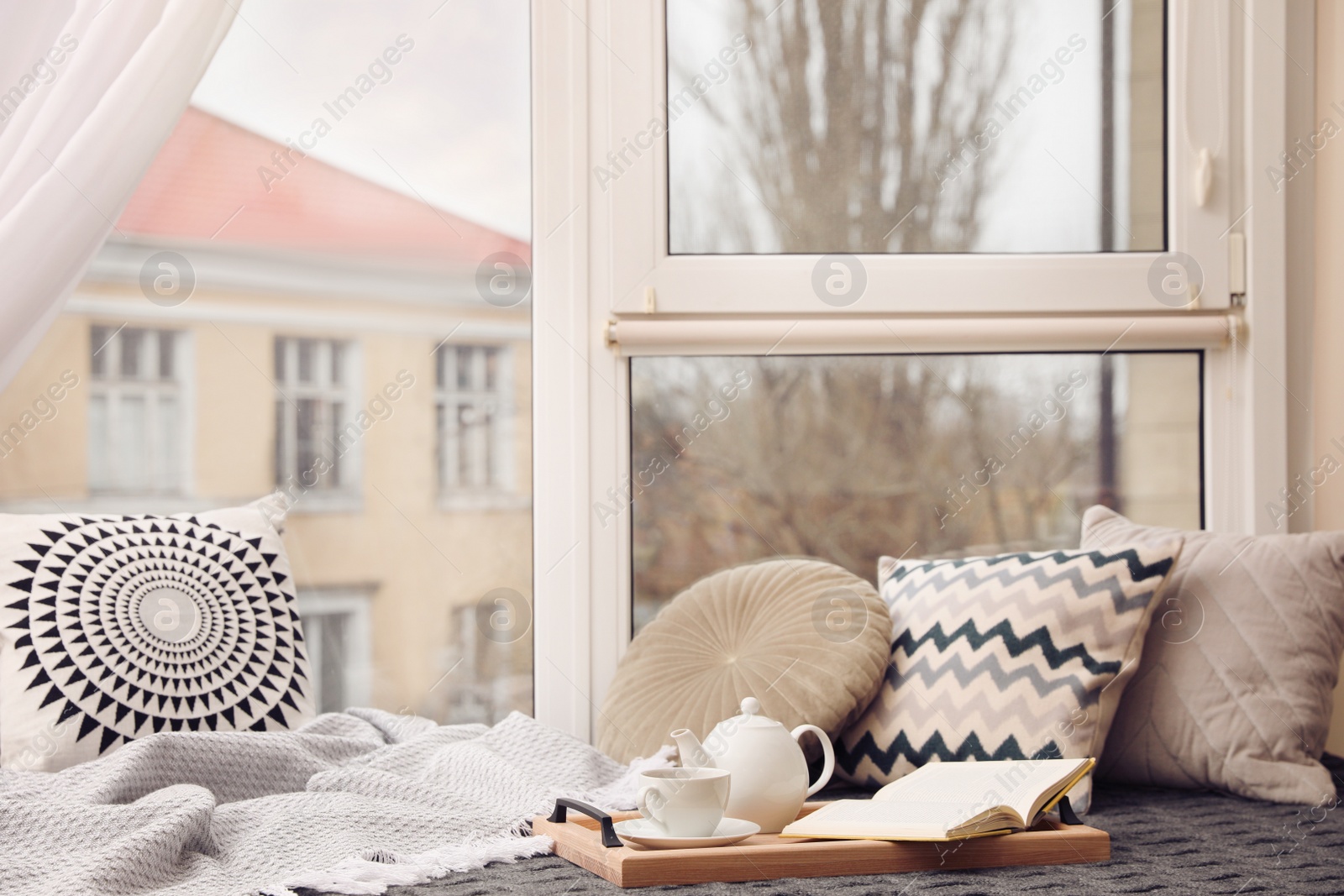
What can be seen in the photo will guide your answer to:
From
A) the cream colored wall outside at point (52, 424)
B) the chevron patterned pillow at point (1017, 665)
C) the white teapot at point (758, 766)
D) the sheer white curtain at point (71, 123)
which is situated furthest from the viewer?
the cream colored wall outside at point (52, 424)

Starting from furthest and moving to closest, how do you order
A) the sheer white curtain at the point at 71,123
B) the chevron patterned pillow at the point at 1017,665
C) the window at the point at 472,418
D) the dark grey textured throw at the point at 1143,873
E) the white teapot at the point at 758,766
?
the window at the point at 472,418, the sheer white curtain at the point at 71,123, the chevron patterned pillow at the point at 1017,665, the white teapot at the point at 758,766, the dark grey textured throw at the point at 1143,873

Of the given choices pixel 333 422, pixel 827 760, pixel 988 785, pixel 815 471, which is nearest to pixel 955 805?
pixel 988 785

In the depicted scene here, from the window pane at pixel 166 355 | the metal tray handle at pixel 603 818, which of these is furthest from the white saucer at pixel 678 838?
the window pane at pixel 166 355

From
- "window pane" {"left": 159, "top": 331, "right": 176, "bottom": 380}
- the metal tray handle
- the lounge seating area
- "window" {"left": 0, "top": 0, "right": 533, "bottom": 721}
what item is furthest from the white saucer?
"window pane" {"left": 159, "top": 331, "right": 176, "bottom": 380}

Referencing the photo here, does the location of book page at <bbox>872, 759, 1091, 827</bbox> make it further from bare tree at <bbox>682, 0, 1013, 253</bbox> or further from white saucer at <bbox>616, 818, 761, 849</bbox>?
bare tree at <bbox>682, 0, 1013, 253</bbox>

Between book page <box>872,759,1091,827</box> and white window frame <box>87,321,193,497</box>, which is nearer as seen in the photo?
book page <box>872,759,1091,827</box>

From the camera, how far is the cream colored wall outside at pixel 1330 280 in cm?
174

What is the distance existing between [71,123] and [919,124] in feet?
4.42

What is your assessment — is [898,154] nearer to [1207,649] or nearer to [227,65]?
[1207,649]

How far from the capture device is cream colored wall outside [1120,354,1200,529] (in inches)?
72.9

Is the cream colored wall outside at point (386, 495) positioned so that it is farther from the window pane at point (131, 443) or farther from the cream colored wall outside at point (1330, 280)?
the cream colored wall outside at point (1330, 280)

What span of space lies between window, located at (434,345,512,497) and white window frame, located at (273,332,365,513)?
138 millimetres

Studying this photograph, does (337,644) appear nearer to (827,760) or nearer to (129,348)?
(129,348)

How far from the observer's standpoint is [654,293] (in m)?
1.80
